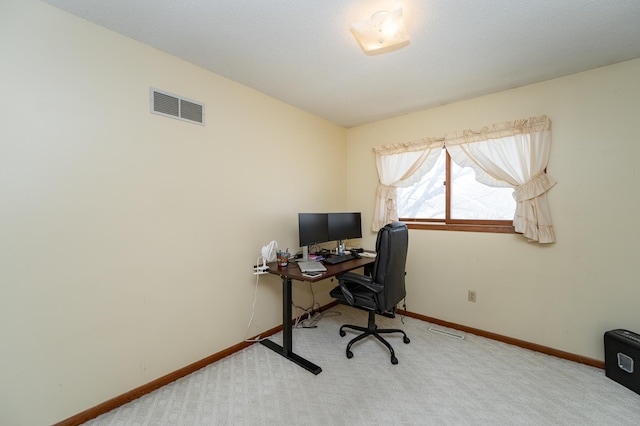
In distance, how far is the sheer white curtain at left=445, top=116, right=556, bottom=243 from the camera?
7.68ft

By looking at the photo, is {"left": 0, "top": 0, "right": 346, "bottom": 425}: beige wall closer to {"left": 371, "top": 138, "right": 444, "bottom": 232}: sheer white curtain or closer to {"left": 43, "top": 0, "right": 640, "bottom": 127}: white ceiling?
{"left": 43, "top": 0, "right": 640, "bottom": 127}: white ceiling

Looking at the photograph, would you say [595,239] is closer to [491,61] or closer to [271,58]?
[491,61]

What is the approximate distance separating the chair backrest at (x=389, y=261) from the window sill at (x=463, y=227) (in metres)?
0.83

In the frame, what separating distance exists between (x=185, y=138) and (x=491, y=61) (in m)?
2.53

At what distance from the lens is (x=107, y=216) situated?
5.62ft

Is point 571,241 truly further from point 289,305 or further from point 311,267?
point 289,305

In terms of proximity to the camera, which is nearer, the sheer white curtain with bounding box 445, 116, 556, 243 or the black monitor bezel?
the sheer white curtain with bounding box 445, 116, 556, 243

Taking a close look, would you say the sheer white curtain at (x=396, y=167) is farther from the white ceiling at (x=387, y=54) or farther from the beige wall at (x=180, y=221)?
the white ceiling at (x=387, y=54)

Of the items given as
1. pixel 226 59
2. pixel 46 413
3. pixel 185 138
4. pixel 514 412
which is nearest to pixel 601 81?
pixel 514 412

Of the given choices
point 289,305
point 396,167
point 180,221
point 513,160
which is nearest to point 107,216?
point 180,221

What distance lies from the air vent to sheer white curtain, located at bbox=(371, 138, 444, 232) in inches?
85.5

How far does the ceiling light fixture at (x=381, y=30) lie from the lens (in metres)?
1.48

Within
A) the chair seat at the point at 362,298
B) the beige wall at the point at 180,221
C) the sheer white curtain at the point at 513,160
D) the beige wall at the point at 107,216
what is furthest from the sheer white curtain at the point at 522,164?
the beige wall at the point at 107,216

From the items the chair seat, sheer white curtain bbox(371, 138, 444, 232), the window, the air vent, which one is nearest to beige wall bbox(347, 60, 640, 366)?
the window
